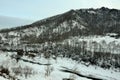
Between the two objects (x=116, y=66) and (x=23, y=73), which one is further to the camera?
(x=116, y=66)

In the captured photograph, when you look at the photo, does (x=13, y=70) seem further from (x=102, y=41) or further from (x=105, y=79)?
(x=102, y=41)

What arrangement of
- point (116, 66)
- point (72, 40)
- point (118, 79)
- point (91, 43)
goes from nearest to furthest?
1. point (118, 79)
2. point (116, 66)
3. point (91, 43)
4. point (72, 40)

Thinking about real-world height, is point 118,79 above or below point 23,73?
below

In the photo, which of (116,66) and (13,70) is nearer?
(13,70)

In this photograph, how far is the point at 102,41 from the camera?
190625mm

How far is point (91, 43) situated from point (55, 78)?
454ft

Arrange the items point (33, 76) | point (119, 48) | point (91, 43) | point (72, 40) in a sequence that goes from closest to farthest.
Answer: point (33, 76), point (119, 48), point (91, 43), point (72, 40)

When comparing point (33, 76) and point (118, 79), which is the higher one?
point (33, 76)

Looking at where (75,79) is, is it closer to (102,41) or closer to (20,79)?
(20,79)

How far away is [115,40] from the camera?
195625 mm

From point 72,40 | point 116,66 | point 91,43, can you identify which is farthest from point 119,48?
point 116,66

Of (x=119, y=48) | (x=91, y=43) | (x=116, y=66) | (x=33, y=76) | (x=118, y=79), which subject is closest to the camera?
(x=33, y=76)

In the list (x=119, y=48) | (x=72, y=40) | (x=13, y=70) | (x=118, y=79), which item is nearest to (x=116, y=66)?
(x=118, y=79)

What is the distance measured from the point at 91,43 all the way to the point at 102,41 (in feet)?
39.6
